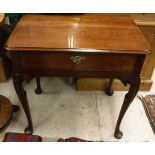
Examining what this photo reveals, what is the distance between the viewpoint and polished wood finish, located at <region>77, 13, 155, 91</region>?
1199 millimetres

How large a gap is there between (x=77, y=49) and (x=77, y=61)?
0.07 metres

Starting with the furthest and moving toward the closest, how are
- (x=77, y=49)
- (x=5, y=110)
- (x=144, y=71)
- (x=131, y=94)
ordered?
1. (x=144, y=71)
2. (x=5, y=110)
3. (x=131, y=94)
4. (x=77, y=49)

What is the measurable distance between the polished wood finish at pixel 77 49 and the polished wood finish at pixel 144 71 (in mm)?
269

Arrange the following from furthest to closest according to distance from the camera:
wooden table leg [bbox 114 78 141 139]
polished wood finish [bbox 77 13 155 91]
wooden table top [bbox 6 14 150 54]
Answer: polished wood finish [bbox 77 13 155 91] → wooden table leg [bbox 114 78 141 139] → wooden table top [bbox 6 14 150 54]

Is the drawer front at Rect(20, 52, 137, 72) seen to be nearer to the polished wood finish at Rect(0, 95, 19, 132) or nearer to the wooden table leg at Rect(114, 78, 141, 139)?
the wooden table leg at Rect(114, 78, 141, 139)

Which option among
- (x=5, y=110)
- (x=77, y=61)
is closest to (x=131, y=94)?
(x=77, y=61)

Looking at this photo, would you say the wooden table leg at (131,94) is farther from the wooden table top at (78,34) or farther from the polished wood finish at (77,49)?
the wooden table top at (78,34)

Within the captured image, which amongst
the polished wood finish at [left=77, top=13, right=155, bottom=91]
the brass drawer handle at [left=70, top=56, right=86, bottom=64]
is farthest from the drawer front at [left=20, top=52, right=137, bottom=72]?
the polished wood finish at [left=77, top=13, right=155, bottom=91]

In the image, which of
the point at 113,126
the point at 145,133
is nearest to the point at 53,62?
the point at 113,126

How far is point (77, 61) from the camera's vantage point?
86 centimetres

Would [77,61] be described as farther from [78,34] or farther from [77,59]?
[78,34]

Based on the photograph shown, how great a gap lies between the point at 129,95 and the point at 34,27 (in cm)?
54
